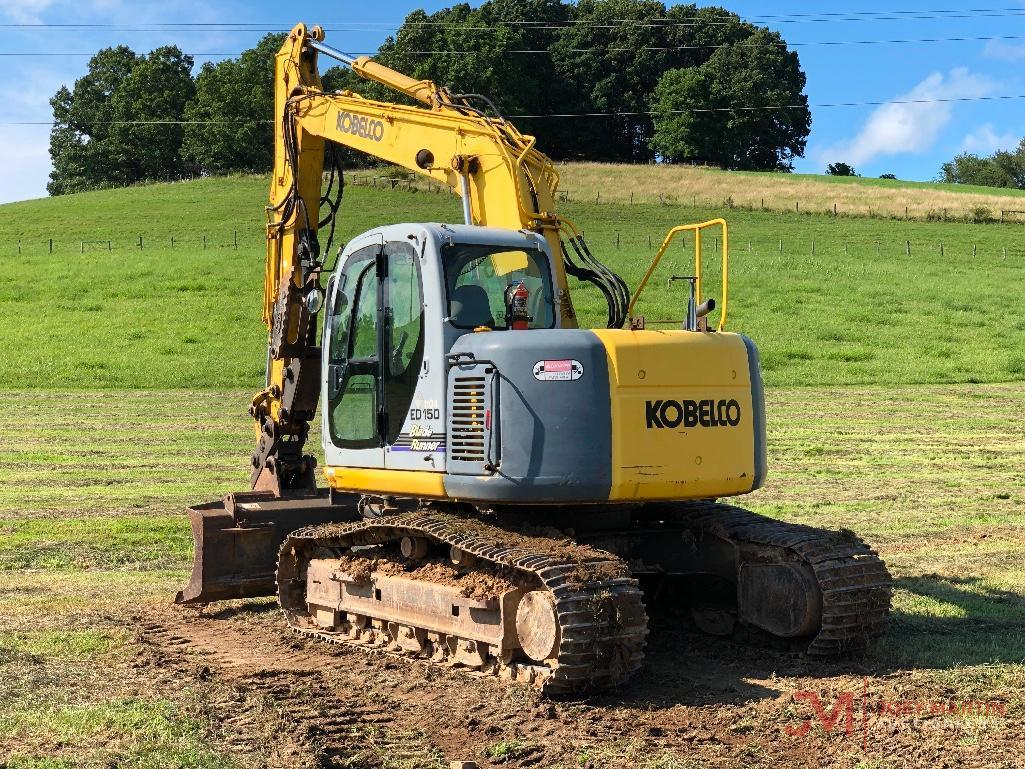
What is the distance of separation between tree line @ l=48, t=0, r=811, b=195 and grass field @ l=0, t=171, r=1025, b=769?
5757cm

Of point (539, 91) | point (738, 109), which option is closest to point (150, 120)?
point (539, 91)

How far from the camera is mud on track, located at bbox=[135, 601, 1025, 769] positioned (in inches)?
269

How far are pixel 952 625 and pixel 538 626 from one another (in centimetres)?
363

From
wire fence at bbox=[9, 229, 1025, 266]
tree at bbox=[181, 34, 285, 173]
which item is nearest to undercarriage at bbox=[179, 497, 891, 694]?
wire fence at bbox=[9, 229, 1025, 266]

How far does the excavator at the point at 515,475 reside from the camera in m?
8.34

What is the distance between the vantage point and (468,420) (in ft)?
28.5

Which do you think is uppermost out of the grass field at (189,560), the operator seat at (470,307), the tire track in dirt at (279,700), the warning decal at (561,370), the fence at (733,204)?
the fence at (733,204)

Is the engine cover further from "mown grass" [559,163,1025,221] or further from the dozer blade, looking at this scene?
"mown grass" [559,163,1025,221]

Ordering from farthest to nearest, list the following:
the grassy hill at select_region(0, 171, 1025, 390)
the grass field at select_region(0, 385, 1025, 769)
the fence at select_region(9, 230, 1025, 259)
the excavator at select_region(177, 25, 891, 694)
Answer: the fence at select_region(9, 230, 1025, 259), the grassy hill at select_region(0, 171, 1025, 390), the excavator at select_region(177, 25, 891, 694), the grass field at select_region(0, 385, 1025, 769)

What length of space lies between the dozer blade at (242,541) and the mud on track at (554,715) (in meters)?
1.26

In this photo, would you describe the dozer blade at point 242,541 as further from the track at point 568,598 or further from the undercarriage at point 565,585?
the track at point 568,598

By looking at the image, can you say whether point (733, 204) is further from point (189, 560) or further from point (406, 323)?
point (406, 323)

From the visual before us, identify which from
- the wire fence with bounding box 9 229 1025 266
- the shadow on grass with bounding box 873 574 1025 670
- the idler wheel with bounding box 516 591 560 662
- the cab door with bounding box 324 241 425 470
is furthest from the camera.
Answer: the wire fence with bounding box 9 229 1025 266

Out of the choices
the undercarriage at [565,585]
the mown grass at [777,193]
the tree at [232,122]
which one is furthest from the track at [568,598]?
the tree at [232,122]
